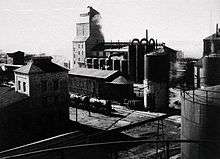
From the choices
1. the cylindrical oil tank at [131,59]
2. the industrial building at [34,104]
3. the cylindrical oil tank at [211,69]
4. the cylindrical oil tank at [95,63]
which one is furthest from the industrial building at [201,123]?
the cylindrical oil tank at [95,63]

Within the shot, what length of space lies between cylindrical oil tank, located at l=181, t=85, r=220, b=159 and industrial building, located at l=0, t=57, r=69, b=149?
49.8ft

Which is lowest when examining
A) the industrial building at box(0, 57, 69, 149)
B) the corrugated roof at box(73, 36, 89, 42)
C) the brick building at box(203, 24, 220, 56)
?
the industrial building at box(0, 57, 69, 149)

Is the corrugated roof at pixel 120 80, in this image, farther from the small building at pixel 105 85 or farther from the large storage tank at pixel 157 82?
the large storage tank at pixel 157 82

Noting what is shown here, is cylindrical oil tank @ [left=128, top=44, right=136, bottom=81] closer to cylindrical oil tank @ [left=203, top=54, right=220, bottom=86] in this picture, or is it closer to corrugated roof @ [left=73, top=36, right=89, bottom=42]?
cylindrical oil tank @ [left=203, top=54, right=220, bottom=86]

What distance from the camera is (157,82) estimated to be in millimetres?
29609

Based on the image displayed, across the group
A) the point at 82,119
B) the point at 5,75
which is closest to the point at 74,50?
the point at 5,75

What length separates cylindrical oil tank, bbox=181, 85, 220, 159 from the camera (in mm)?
9680

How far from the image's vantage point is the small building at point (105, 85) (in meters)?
35.8

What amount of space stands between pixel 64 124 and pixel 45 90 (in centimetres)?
375

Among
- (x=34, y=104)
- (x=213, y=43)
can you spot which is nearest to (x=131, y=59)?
(x=213, y=43)

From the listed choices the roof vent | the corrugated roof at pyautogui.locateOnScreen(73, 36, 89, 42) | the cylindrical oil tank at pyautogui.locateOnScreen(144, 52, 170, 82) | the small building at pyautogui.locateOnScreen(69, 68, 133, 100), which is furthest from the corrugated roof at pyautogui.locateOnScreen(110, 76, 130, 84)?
the corrugated roof at pyautogui.locateOnScreen(73, 36, 89, 42)

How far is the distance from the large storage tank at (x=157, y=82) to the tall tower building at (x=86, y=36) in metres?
37.2

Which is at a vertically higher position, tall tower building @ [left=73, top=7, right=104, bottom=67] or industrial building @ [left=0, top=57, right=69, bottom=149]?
tall tower building @ [left=73, top=7, right=104, bottom=67]

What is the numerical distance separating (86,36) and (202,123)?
60.7 m
